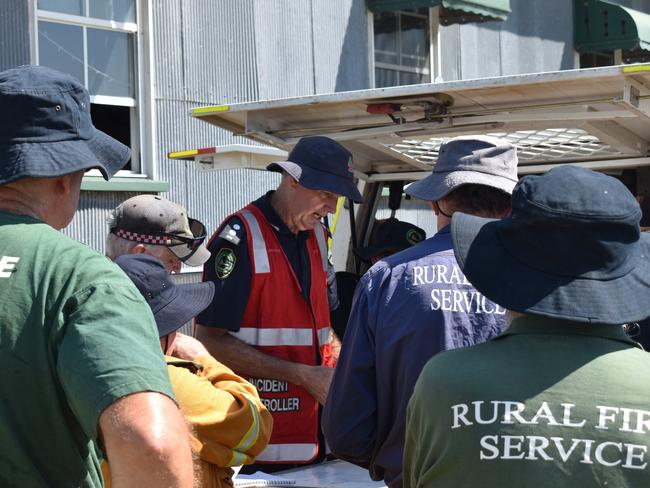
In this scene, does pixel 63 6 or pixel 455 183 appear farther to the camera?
pixel 63 6

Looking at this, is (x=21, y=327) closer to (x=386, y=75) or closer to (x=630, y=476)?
(x=630, y=476)

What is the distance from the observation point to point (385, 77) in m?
12.6

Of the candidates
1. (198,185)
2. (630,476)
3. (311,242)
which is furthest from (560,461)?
(198,185)

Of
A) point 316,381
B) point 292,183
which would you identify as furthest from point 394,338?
point 292,183

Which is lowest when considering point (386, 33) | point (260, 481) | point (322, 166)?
point (260, 481)

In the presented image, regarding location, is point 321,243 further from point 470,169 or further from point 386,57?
point 386,57

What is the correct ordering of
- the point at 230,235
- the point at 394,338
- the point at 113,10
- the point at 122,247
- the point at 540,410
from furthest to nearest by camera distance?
the point at 113,10 → the point at 230,235 → the point at 122,247 → the point at 394,338 → the point at 540,410

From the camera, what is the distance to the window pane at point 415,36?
1284cm

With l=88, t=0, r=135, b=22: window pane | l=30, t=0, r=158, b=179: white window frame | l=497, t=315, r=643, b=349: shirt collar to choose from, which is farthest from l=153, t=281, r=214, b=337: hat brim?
l=88, t=0, r=135, b=22: window pane

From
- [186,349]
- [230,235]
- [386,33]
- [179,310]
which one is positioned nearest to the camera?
[179,310]

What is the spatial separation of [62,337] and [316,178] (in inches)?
102

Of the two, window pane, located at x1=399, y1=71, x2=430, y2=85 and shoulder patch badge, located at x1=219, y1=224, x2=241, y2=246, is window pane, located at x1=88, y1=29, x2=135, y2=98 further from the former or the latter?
shoulder patch badge, located at x1=219, y1=224, x2=241, y2=246

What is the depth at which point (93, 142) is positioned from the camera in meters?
2.32

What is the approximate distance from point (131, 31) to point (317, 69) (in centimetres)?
234
